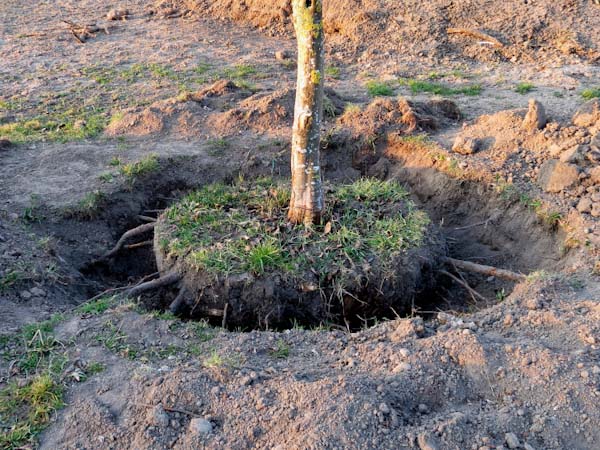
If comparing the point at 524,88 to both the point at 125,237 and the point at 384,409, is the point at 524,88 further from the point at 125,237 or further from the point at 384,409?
the point at 384,409

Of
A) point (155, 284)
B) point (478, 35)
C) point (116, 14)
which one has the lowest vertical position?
point (155, 284)

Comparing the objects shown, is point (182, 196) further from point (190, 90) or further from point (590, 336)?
point (590, 336)

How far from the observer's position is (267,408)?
341 cm

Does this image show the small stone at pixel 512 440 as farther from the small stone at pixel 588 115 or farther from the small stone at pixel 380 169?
the small stone at pixel 588 115

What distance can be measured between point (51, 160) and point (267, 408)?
13.6 feet

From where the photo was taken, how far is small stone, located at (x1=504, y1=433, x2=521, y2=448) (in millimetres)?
3189

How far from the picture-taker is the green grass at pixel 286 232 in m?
4.87

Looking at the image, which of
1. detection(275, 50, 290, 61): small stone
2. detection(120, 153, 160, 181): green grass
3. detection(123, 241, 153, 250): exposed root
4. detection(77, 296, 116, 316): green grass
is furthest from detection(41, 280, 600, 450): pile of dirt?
detection(275, 50, 290, 61): small stone

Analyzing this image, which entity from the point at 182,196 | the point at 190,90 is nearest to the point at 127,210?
the point at 182,196

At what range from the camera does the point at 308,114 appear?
4.70 meters

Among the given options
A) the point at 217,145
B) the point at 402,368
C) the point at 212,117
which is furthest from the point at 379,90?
the point at 402,368

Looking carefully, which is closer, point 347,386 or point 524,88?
point 347,386

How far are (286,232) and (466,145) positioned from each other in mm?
2147

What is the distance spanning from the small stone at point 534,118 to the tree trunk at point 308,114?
2.39 meters
